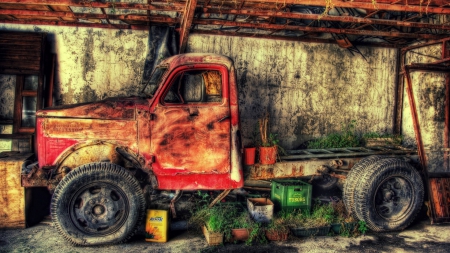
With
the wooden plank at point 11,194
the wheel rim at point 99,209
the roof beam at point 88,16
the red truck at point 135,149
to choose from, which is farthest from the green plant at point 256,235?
the roof beam at point 88,16

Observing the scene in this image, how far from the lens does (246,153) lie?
4918mm

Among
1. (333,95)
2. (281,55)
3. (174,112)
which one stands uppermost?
(281,55)

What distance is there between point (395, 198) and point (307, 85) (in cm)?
284

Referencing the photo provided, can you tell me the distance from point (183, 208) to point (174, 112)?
5.47ft

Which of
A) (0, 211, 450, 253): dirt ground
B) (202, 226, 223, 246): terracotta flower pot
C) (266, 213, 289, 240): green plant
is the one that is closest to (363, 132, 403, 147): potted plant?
(0, 211, 450, 253): dirt ground

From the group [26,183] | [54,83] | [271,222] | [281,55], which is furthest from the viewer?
[281,55]

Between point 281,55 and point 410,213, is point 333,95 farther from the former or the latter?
point 410,213

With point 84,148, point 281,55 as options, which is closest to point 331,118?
point 281,55

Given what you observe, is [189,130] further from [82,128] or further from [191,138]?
[82,128]

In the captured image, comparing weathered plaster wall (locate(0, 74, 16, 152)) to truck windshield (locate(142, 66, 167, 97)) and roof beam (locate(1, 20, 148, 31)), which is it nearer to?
roof beam (locate(1, 20, 148, 31))

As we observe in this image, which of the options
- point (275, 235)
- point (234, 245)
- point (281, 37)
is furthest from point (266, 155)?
point (281, 37)

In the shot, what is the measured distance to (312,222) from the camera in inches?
195

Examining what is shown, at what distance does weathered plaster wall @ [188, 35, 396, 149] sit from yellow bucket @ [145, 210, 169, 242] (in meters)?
2.74

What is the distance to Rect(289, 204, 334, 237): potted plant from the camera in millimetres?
4820
